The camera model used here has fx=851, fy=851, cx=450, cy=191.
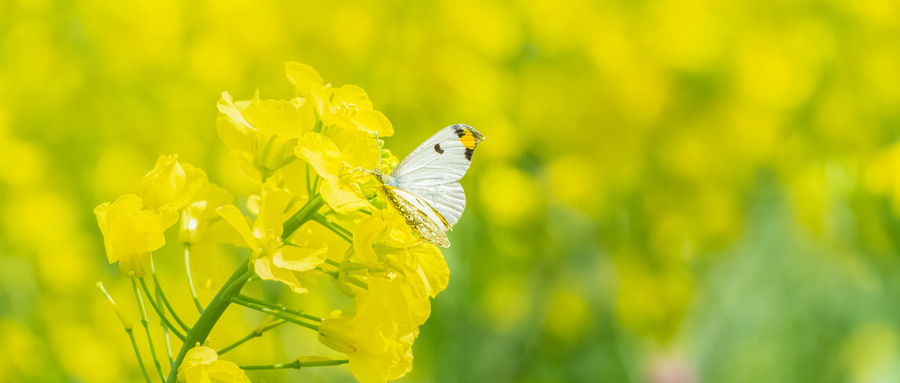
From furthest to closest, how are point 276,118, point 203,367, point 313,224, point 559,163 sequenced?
point 559,163, point 313,224, point 276,118, point 203,367

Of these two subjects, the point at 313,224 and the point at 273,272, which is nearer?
the point at 273,272

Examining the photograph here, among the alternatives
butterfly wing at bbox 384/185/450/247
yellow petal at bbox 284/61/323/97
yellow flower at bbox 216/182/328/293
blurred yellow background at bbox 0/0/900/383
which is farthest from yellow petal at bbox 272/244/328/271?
blurred yellow background at bbox 0/0/900/383

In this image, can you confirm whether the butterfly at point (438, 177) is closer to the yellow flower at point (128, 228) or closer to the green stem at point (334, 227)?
the green stem at point (334, 227)

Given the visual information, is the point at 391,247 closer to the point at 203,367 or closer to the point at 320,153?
the point at 320,153

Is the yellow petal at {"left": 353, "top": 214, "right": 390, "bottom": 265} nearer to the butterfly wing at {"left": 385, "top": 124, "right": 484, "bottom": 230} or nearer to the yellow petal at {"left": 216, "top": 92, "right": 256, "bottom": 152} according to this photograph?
the butterfly wing at {"left": 385, "top": 124, "right": 484, "bottom": 230}

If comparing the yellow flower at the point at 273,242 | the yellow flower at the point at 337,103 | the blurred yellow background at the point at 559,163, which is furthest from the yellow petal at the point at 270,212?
the blurred yellow background at the point at 559,163

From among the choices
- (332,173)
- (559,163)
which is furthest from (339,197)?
(559,163)

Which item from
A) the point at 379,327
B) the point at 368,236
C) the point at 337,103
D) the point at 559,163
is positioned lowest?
the point at 559,163
